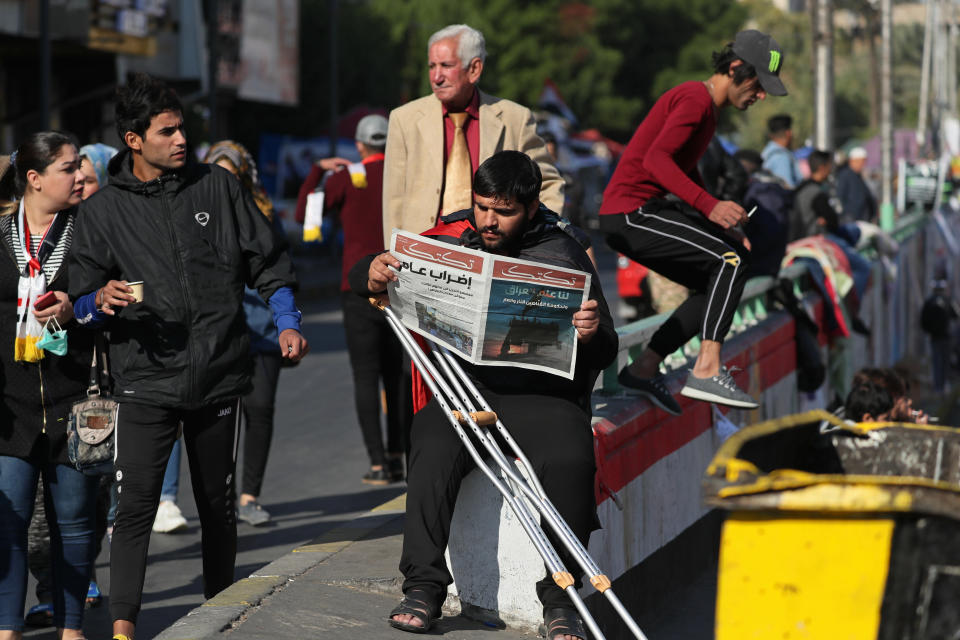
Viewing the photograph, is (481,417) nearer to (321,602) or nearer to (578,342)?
(578,342)

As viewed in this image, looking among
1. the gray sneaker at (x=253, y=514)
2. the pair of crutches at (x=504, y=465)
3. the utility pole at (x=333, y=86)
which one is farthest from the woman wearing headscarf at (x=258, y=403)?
the utility pole at (x=333, y=86)

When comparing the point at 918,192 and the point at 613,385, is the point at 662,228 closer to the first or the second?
the point at 613,385

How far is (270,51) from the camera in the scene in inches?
1471

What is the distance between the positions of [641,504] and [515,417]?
1.35 m

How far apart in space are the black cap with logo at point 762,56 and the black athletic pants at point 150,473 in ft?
8.88

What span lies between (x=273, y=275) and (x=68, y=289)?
687mm

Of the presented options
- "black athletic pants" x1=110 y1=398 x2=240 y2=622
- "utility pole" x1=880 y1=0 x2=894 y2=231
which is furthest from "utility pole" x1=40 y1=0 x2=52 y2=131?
"utility pole" x1=880 y1=0 x2=894 y2=231

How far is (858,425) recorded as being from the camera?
411cm

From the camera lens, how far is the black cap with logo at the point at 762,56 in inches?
247

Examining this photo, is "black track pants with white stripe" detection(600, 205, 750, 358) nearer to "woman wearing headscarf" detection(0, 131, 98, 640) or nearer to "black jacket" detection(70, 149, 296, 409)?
"black jacket" detection(70, 149, 296, 409)

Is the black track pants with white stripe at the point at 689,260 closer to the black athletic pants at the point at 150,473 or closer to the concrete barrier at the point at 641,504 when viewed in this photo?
the concrete barrier at the point at 641,504

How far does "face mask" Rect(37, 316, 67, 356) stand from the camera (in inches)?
194

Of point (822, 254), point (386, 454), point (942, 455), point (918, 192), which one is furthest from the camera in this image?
point (918, 192)

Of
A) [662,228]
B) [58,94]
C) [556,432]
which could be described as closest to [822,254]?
[662,228]
